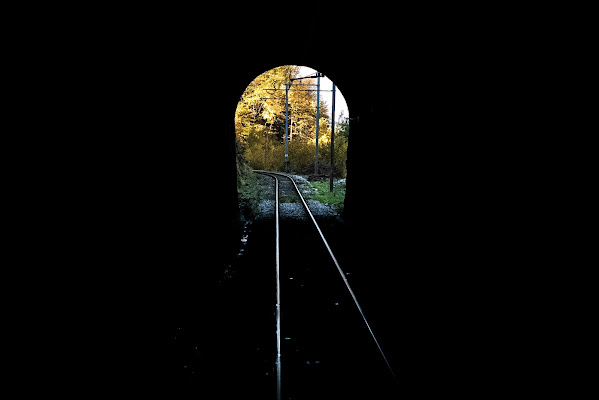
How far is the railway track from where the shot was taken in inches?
116

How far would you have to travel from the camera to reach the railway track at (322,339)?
2.95 m

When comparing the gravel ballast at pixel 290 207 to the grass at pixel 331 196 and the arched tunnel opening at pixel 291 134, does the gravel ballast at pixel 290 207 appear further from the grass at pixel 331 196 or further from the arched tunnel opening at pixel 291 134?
the arched tunnel opening at pixel 291 134

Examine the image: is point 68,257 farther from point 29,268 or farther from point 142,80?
point 142,80

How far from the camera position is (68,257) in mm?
2641

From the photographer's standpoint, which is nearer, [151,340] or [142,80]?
[151,340]

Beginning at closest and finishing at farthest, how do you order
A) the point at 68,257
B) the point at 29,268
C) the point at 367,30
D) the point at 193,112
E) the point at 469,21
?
the point at 29,268 → the point at 68,257 → the point at 469,21 → the point at 367,30 → the point at 193,112

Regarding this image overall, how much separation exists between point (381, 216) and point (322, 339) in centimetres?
384

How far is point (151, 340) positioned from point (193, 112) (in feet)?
12.9

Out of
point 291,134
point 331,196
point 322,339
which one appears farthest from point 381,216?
point 291,134

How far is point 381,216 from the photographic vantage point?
705cm

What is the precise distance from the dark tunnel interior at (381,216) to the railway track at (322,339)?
248 mm

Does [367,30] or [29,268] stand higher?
[367,30]

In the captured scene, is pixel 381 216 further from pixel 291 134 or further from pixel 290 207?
pixel 291 134

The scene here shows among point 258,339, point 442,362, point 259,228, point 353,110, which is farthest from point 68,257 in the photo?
point 353,110
